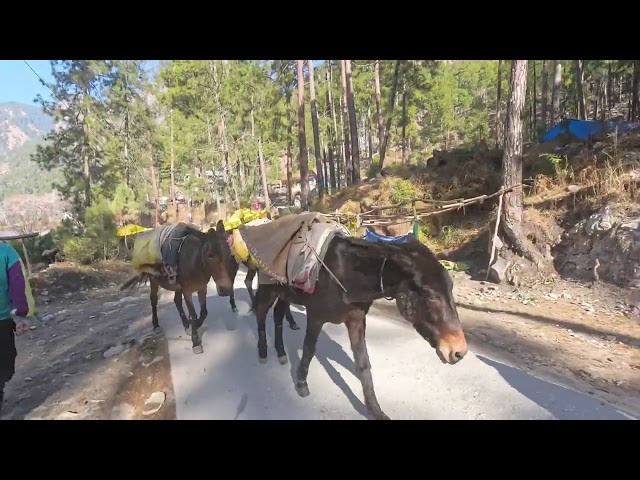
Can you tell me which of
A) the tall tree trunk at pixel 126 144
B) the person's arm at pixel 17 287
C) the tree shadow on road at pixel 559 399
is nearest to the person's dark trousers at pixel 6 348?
the person's arm at pixel 17 287

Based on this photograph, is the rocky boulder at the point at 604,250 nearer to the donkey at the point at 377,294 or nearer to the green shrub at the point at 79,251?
the donkey at the point at 377,294

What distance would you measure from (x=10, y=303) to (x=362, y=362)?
330 cm

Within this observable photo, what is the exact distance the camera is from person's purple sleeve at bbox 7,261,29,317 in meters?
3.32

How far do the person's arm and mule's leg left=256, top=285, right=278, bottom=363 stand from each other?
2526mm

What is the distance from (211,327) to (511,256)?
678cm

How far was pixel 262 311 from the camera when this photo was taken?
5098mm

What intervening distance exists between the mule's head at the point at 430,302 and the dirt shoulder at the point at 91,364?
2.63m

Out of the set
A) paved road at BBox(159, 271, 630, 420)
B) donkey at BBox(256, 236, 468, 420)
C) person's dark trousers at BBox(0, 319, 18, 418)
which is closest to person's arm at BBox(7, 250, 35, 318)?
person's dark trousers at BBox(0, 319, 18, 418)

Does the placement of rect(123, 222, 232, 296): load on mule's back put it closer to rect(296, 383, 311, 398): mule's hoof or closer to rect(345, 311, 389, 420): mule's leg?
rect(296, 383, 311, 398): mule's hoof

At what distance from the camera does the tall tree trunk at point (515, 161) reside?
862 cm

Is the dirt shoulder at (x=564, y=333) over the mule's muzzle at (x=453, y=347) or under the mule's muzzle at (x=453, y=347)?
under

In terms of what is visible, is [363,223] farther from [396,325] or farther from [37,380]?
[37,380]

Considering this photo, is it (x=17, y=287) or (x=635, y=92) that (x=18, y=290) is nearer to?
(x=17, y=287)

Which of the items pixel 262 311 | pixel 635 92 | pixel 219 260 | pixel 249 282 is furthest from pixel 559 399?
pixel 635 92
